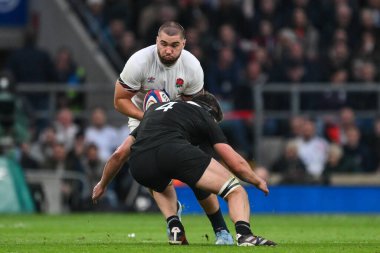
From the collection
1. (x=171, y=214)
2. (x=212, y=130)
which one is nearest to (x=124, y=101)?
(x=171, y=214)

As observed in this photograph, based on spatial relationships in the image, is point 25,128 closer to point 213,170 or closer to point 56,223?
point 56,223

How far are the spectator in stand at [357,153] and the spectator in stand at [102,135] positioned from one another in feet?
14.3

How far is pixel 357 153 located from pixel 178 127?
1221cm

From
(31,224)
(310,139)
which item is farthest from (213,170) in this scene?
(310,139)

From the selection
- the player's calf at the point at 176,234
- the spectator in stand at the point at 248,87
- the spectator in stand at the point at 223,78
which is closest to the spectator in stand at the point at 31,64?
the spectator in stand at the point at 223,78

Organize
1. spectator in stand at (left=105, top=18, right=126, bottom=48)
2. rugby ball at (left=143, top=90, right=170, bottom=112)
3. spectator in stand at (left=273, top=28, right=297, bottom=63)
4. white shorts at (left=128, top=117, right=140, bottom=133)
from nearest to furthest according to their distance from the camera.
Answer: rugby ball at (left=143, top=90, right=170, bottom=112) → white shorts at (left=128, top=117, right=140, bottom=133) → spectator in stand at (left=273, top=28, right=297, bottom=63) → spectator in stand at (left=105, top=18, right=126, bottom=48)

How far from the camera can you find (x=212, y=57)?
2470cm

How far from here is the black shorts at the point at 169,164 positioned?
11000mm

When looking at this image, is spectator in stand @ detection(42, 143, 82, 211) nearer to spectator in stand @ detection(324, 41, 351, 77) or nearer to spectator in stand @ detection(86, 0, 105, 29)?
spectator in stand @ detection(86, 0, 105, 29)

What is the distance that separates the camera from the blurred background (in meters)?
22.3

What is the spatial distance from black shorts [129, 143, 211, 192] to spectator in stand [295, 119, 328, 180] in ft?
37.3

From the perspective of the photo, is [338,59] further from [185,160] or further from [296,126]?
[185,160]

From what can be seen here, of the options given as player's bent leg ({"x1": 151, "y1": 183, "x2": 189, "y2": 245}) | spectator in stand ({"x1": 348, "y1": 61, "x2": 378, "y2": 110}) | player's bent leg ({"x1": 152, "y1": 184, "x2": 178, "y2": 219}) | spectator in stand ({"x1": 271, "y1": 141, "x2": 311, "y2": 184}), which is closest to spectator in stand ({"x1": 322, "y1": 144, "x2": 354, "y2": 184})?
spectator in stand ({"x1": 271, "y1": 141, "x2": 311, "y2": 184})

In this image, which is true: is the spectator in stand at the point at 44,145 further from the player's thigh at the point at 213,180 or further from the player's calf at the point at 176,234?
the player's thigh at the point at 213,180
